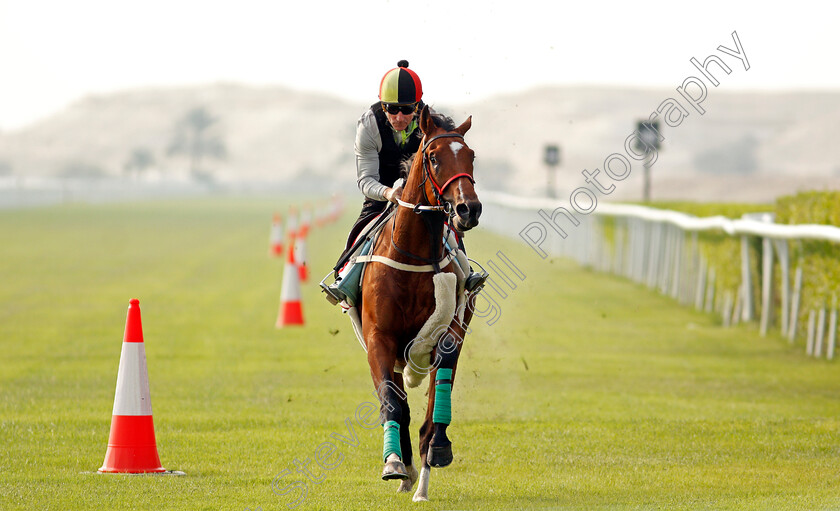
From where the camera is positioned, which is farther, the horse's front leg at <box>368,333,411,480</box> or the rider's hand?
the rider's hand

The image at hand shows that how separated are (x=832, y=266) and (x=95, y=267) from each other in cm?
1725

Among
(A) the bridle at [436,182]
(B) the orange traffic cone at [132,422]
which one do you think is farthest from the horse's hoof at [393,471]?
(B) the orange traffic cone at [132,422]


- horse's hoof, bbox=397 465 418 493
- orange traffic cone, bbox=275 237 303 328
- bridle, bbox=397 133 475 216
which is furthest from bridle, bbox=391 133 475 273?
orange traffic cone, bbox=275 237 303 328

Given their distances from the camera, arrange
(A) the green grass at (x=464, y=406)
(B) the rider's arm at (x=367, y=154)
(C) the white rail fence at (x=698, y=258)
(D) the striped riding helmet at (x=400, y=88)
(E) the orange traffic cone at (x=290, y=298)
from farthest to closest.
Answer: (E) the orange traffic cone at (x=290, y=298)
(C) the white rail fence at (x=698, y=258)
(B) the rider's arm at (x=367, y=154)
(D) the striped riding helmet at (x=400, y=88)
(A) the green grass at (x=464, y=406)

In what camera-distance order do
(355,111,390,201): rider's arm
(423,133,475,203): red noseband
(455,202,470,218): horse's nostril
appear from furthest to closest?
(355,111,390,201): rider's arm
(423,133,475,203): red noseband
(455,202,470,218): horse's nostril

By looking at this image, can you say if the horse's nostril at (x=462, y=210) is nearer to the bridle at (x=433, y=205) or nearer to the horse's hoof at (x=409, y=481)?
the bridle at (x=433, y=205)

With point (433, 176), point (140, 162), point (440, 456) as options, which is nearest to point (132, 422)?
point (440, 456)

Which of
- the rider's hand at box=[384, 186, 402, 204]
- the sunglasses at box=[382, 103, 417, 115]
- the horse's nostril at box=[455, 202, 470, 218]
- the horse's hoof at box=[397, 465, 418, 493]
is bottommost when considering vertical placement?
the horse's hoof at box=[397, 465, 418, 493]

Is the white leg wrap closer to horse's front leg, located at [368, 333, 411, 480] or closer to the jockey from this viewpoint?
horse's front leg, located at [368, 333, 411, 480]

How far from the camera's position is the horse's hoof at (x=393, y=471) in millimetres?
7020

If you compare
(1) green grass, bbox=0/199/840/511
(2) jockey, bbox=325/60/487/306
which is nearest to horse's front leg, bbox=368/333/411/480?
(1) green grass, bbox=0/199/840/511

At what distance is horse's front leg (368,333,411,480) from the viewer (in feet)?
23.3

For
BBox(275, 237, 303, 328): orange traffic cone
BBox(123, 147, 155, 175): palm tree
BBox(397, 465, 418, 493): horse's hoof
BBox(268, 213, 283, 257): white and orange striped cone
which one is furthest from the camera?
BBox(123, 147, 155, 175): palm tree

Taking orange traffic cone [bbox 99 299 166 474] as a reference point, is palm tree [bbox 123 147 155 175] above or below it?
above
